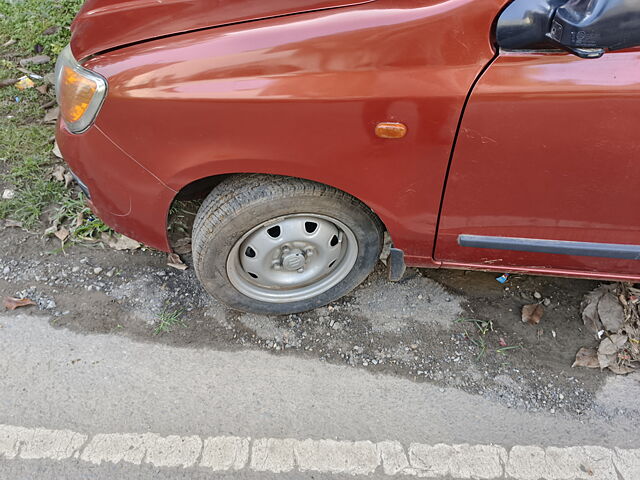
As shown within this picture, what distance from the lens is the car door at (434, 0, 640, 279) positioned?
158 centimetres

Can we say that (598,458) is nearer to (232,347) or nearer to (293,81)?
(232,347)

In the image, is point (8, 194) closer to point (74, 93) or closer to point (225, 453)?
point (74, 93)

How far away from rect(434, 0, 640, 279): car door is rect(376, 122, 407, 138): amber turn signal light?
19 centimetres

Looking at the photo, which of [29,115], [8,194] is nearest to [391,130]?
[8,194]

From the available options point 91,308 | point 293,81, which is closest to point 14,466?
point 91,308

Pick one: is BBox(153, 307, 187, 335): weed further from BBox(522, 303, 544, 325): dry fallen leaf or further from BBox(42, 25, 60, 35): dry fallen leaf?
BBox(42, 25, 60, 35): dry fallen leaf

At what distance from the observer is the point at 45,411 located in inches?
81.7

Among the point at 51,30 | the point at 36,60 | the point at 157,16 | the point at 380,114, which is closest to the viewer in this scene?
the point at 380,114

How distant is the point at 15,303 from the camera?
2.42m

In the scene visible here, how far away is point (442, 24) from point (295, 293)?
4.28 ft

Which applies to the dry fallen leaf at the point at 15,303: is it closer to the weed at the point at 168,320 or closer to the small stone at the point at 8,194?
the weed at the point at 168,320

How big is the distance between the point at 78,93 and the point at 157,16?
1.34ft

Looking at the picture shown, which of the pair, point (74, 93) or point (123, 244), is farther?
point (123, 244)

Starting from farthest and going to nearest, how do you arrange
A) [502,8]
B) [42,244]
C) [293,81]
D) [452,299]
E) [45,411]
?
[42,244], [452,299], [45,411], [293,81], [502,8]
